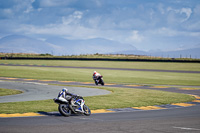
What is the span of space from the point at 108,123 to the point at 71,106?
2410mm

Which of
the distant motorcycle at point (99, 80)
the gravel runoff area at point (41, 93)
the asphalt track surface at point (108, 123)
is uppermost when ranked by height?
the distant motorcycle at point (99, 80)

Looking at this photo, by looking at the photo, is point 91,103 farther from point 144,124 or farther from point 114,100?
point 144,124

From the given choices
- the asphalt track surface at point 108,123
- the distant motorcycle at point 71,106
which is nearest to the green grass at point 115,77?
the distant motorcycle at point 71,106

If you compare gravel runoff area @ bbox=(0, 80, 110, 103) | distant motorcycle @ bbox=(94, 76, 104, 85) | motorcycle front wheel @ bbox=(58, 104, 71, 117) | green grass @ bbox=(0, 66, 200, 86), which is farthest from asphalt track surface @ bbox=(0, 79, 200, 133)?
green grass @ bbox=(0, 66, 200, 86)

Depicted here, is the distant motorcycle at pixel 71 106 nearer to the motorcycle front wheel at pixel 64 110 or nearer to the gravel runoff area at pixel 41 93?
the motorcycle front wheel at pixel 64 110

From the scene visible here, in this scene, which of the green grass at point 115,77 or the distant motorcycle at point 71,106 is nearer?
the distant motorcycle at point 71,106

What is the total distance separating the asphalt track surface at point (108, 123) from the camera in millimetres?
10875

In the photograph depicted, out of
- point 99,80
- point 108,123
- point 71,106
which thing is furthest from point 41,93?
point 108,123

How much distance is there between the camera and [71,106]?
14.0 meters

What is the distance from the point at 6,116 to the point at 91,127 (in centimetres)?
454

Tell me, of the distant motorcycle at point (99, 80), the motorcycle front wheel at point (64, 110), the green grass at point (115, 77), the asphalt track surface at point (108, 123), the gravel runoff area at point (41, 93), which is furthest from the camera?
the green grass at point (115, 77)

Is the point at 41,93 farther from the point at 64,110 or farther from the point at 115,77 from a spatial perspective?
the point at 115,77

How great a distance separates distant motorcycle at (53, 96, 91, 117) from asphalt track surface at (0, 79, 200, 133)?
0.25 meters

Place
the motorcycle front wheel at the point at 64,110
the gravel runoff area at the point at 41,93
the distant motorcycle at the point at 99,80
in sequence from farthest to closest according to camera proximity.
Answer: the distant motorcycle at the point at 99,80, the gravel runoff area at the point at 41,93, the motorcycle front wheel at the point at 64,110
